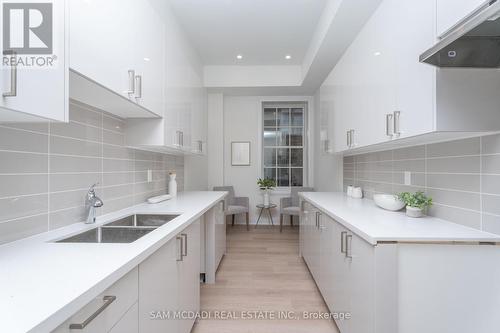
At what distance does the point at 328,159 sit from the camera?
4.09 meters

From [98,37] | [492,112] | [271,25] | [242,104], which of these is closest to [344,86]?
[271,25]

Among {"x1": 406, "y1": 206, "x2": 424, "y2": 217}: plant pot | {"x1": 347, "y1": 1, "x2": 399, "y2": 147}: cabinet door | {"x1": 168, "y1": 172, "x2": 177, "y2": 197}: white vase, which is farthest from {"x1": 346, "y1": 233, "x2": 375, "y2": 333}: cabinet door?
{"x1": 168, "y1": 172, "x2": 177, "y2": 197}: white vase

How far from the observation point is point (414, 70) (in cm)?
133

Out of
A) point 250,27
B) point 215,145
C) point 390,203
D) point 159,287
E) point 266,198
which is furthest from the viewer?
point 215,145

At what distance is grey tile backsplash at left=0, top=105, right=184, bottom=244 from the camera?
3.53 feet

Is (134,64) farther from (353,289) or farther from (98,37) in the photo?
(353,289)

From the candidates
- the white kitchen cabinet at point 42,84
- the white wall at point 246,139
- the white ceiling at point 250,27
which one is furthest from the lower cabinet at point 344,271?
the white wall at point 246,139

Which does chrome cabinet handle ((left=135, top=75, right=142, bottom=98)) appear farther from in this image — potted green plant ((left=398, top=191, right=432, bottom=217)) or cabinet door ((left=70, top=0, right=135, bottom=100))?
potted green plant ((left=398, top=191, right=432, bottom=217))

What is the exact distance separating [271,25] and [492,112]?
245 cm

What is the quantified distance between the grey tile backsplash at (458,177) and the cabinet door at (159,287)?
62.6 inches

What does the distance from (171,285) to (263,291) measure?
51.0 inches

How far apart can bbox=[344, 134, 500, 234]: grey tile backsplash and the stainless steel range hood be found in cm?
37

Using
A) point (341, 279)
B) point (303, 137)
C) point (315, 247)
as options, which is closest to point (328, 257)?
point (341, 279)

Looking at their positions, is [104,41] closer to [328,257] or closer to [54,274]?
[54,274]
